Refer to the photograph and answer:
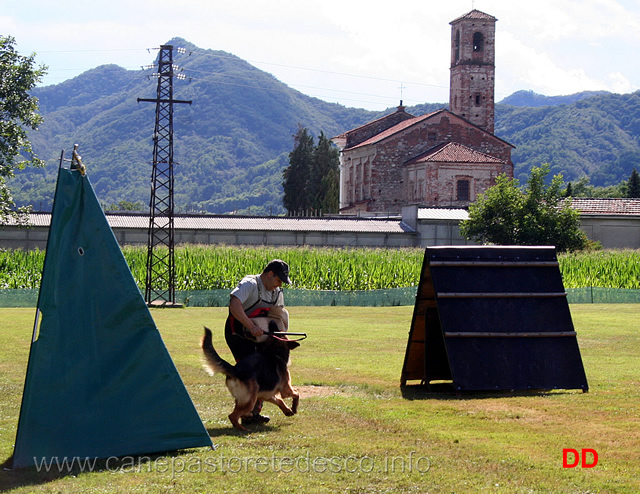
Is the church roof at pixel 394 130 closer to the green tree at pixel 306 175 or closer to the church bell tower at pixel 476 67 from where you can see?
the church bell tower at pixel 476 67

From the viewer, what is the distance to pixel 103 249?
7578mm

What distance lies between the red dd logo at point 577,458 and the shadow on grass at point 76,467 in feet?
10.7

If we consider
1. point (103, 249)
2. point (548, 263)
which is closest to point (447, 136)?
point (548, 263)

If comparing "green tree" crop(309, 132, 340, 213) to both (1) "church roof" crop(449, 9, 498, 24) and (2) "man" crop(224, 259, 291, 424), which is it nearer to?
(1) "church roof" crop(449, 9, 498, 24)

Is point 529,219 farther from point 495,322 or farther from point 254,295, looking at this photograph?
point 254,295

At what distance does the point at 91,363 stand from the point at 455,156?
206ft

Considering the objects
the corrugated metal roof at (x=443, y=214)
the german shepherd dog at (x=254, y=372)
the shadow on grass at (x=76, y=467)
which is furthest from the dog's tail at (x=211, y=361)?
the corrugated metal roof at (x=443, y=214)

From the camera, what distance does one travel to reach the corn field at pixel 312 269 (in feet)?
119

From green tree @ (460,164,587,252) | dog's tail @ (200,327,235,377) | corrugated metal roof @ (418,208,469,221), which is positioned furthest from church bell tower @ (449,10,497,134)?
dog's tail @ (200,327,235,377)

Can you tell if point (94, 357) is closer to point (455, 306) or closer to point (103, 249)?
point (103, 249)

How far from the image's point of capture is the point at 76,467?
7.18 m

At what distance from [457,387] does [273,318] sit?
278 cm

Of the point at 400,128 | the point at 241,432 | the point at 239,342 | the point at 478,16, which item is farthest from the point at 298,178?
the point at 241,432

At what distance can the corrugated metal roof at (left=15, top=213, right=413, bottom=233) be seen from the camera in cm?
4984
